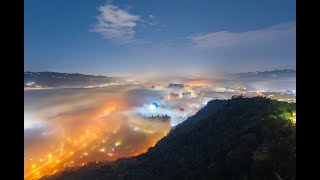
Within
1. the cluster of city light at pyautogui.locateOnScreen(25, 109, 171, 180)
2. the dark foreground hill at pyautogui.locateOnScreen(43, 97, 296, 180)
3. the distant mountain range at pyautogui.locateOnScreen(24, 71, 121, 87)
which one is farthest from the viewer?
the distant mountain range at pyautogui.locateOnScreen(24, 71, 121, 87)

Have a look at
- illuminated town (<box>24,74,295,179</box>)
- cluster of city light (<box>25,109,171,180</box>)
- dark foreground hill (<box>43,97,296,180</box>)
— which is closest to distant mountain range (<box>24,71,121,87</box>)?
illuminated town (<box>24,74,295,179</box>)

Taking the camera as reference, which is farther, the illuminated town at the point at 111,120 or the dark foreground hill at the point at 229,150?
the illuminated town at the point at 111,120

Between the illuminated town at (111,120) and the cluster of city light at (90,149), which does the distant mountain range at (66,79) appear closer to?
the illuminated town at (111,120)

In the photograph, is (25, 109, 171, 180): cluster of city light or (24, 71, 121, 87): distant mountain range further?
(24, 71, 121, 87): distant mountain range

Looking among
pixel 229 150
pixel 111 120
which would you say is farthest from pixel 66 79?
pixel 229 150

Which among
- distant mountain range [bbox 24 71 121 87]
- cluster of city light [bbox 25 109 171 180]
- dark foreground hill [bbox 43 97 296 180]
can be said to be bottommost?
cluster of city light [bbox 25 109 171 180]

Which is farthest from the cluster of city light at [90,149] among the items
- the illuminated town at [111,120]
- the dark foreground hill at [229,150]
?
the dark foreground hill at [229,150]

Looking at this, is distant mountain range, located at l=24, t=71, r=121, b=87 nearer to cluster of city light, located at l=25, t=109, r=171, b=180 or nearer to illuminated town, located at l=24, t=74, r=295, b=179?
illuminated town, located at l=24, t=74, r=295, b=179
